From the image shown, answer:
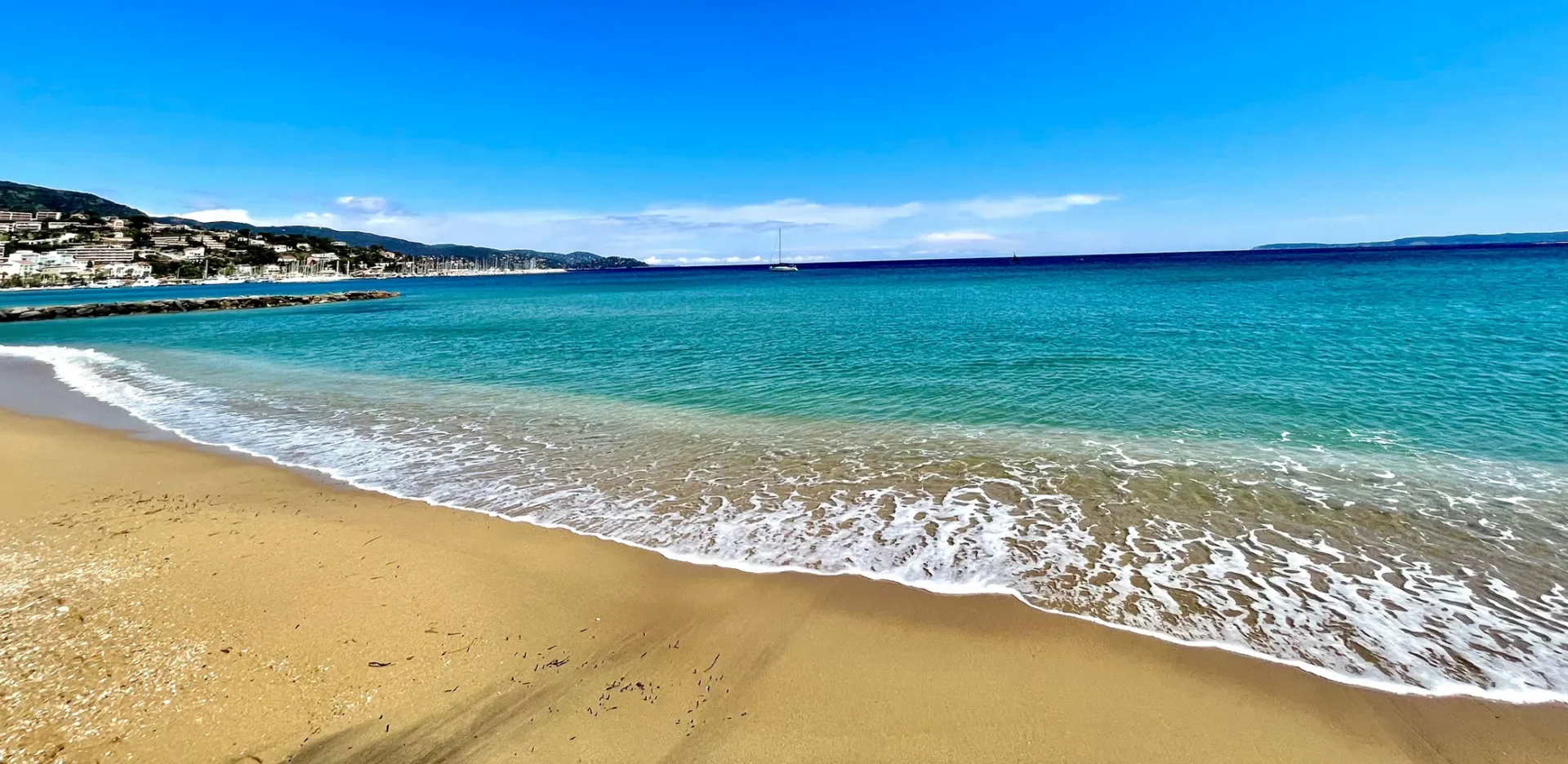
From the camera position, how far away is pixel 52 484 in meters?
9.67

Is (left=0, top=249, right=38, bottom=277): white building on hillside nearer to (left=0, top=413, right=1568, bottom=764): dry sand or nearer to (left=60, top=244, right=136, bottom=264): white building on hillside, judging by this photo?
(left=60, top=244, right=136, bottom=264): white building on hillside

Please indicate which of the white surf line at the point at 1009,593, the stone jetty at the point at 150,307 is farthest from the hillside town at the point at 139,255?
the white surf line at the point at 1009,593

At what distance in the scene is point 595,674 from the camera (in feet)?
16.1

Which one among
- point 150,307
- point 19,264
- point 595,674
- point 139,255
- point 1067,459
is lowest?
point 595,674

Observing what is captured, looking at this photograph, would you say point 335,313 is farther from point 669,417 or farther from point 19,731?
point 19,731

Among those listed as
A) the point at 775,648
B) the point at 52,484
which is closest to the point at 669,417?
the point at 775,648

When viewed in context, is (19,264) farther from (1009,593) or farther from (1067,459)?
Answer: (1009,593)

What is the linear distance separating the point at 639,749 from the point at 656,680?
0.69 meters

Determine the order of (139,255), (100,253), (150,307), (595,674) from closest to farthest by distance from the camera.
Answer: (595,674), (150,307), (100,253), (139,255)

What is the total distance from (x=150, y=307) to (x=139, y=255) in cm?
11295

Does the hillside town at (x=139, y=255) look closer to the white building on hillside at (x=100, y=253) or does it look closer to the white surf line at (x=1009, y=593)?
the white building on hillside at (x=100, y=253)

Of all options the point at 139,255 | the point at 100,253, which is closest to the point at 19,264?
the point at 100,253

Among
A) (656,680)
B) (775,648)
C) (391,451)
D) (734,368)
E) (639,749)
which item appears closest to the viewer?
(639,749)

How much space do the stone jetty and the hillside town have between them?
80.4 meters
